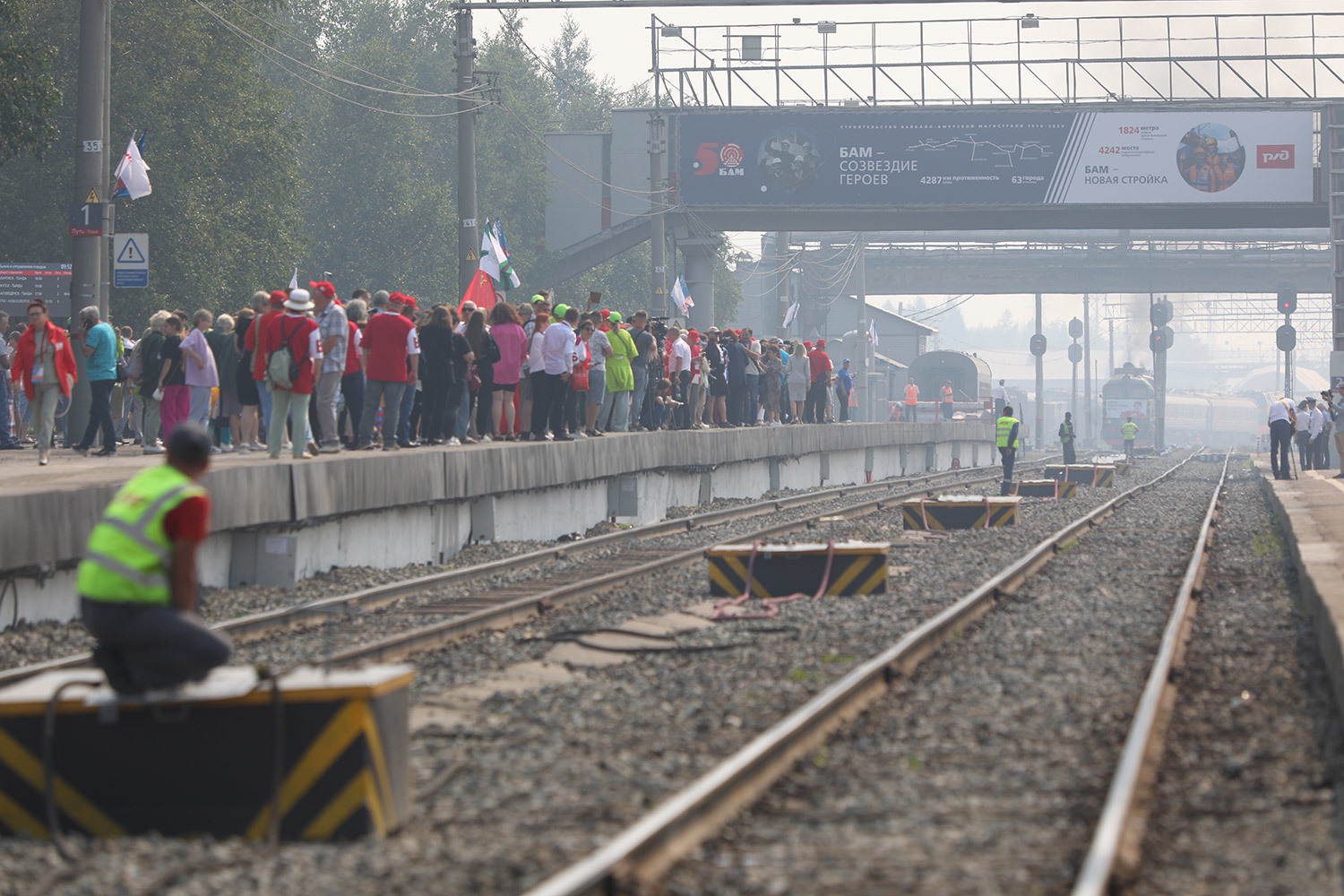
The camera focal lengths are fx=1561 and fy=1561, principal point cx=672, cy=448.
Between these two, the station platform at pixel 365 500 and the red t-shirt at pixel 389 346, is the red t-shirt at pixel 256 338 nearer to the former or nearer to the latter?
the station platform at pixel 365 500

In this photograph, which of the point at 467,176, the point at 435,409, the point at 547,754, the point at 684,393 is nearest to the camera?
the point at 547,754

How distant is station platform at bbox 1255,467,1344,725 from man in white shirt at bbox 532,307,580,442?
8.31 meters

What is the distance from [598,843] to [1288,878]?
7.60 feet

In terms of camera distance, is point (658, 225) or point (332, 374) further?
point (658, 225)

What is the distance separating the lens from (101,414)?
16.6 meters

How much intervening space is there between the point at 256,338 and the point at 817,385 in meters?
19.6

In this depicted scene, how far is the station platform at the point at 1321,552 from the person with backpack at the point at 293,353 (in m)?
8.33

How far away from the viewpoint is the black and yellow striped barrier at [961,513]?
67.4 feet

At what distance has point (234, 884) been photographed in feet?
16.7

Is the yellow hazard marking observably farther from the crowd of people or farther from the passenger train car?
the passenger train car

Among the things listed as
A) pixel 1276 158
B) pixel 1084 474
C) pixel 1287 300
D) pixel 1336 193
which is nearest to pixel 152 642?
pixel 1084 474

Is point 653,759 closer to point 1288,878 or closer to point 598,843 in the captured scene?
point 598,843

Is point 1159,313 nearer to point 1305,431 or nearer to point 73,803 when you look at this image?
point 1305,431

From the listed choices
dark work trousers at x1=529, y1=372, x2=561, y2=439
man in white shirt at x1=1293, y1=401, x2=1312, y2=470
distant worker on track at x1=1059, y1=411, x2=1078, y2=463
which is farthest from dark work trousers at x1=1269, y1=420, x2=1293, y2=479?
dark work trousers at x1=529, y1=372, x2=561, y2=439
